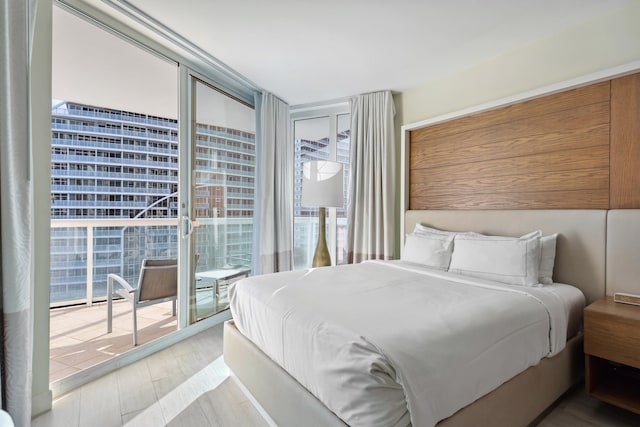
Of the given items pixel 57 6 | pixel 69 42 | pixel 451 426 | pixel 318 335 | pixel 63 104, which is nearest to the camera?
pixel 451 426

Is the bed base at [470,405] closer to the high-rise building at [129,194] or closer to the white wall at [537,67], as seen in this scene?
the high-rise building at [129,194]

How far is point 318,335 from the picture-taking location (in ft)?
4.20

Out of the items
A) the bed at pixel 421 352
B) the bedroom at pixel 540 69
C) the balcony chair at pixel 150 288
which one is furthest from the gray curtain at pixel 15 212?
the balcony chair at pixel 150 288

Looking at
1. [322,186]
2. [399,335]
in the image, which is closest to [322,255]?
[322,186]

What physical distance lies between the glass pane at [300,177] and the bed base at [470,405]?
2.25m

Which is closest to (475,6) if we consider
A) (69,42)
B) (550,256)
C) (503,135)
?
(503,135)

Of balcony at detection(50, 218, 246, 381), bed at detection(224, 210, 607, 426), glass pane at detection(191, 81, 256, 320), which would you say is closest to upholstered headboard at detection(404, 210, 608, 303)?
bed at detection(224, 210, 607, 426)

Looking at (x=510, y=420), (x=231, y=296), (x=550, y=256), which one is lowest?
(x=510, y=420)

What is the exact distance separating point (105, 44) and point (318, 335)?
117 inches

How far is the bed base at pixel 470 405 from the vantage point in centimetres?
126

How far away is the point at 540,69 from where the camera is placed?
2.49 metres

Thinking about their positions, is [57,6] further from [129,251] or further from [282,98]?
[129,251]

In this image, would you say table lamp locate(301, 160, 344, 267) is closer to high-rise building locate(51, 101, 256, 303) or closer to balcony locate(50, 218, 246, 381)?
high-rise building locate(51, 101, 256, 303)

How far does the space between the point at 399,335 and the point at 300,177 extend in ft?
10.7
